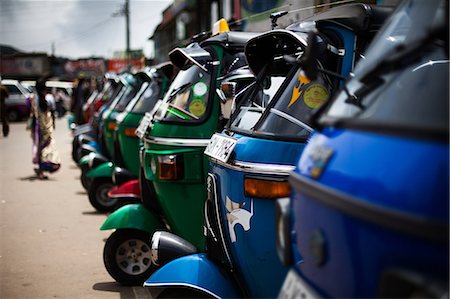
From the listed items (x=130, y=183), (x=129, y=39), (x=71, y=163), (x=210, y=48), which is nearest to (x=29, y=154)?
(x=71, y=163)

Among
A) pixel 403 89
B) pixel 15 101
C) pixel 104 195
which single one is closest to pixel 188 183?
pixel 403 89

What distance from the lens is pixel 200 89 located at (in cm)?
611

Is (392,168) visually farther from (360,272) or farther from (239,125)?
(239,125)

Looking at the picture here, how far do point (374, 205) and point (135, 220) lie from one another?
4.37 meters

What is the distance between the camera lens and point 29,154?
19.8m

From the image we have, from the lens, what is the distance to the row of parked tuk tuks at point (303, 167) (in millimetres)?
2002

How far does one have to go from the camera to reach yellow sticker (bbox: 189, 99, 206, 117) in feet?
19.8

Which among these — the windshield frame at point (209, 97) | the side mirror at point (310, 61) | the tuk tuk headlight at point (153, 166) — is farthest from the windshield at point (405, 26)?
the tuk tuk headlight at point (153, 166)

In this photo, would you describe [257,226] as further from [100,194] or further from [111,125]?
[111,125]

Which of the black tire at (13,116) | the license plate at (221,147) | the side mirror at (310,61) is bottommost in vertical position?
the black tire at (13,116)

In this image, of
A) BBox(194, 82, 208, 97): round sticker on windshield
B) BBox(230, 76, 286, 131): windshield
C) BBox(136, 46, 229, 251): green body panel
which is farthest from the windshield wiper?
BBox(194, 82, 208, 97): round sticker on windshield

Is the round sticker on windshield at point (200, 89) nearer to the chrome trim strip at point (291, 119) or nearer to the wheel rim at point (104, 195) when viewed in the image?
the chrome trim strip at point (291, 119)

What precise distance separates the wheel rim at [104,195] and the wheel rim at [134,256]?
12.7 ft

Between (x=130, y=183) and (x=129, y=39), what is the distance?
126 ft
